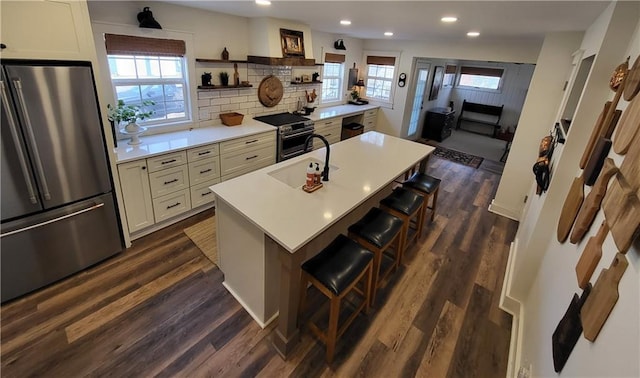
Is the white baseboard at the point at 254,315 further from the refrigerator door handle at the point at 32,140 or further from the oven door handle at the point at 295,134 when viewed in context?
the oven door handle at the point at 295,134

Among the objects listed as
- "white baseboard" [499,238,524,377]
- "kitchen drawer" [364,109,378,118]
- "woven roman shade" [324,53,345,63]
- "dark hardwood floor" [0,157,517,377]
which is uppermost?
"woven roman shade" [324,53,345,63]

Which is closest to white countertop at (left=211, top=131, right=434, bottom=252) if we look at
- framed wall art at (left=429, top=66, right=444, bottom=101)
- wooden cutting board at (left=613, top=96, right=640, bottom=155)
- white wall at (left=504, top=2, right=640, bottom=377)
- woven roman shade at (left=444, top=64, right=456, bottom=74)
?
white wall at (left=504, top=2, right=640, bottom=377)

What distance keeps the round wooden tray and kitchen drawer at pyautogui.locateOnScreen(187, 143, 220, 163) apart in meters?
1.38

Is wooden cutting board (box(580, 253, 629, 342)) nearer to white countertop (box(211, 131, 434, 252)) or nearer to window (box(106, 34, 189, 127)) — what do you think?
white countertop (box(211, 131, 434, 252))

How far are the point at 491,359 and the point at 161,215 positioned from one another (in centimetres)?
315

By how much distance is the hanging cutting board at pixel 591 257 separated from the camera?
111 cm

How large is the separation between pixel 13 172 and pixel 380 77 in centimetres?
583

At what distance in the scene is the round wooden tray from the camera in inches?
166

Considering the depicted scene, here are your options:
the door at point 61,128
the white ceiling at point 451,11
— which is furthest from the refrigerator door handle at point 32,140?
the white ceiling at point 451,11

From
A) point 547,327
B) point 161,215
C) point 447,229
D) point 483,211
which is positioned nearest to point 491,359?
point 547,327

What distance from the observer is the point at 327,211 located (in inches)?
73.5

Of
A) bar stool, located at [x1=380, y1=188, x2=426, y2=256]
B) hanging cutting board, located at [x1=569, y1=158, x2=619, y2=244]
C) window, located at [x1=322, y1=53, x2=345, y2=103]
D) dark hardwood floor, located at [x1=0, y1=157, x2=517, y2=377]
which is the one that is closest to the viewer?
hanging cutting board, located at [x1=569, y1=158, x2=619, y2=244]

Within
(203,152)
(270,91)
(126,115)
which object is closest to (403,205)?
(203,152)

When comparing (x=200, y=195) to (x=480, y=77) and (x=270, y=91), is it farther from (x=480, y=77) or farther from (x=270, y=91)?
(x=480, y=77)
